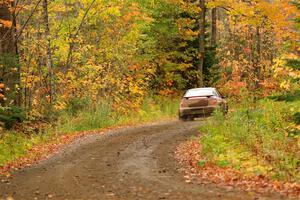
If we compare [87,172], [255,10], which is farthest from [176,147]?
[255,10]

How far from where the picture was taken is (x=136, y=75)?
29734 millimetres

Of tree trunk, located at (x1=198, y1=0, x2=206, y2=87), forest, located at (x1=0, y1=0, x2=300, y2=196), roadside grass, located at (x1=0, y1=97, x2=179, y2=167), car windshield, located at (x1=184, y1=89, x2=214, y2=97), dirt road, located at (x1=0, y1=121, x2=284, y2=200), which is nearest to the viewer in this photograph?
dirt road, located at (x1=0, y1=121, x2=284, y2=200)

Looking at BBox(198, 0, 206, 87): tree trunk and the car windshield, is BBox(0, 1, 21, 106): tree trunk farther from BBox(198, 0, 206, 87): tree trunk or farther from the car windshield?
BBox(198, 0, 206, 87): tree trunk

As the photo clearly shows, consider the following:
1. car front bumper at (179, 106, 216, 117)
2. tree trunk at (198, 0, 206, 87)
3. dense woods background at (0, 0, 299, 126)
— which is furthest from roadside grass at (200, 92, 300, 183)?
tree trunk at (198, 0, 206, 87)

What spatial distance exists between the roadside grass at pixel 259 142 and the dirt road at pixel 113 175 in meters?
1.24

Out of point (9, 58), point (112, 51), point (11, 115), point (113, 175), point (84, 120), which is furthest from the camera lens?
point (112, 51)

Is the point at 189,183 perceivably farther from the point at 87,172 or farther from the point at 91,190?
the point at 87,172

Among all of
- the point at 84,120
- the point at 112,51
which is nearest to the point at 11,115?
the point at 84,120

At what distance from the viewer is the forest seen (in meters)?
13.0

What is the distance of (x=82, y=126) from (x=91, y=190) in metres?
12.0

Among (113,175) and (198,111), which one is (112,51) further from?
(113,175)

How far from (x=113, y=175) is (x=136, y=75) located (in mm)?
18616

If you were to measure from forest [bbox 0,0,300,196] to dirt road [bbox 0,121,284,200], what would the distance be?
1406 mm

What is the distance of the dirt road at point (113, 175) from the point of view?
942cm
